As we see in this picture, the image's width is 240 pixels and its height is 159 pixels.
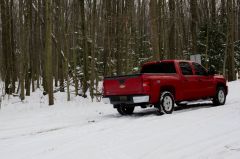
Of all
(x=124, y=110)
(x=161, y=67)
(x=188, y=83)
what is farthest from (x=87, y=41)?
(x=188, y=83)

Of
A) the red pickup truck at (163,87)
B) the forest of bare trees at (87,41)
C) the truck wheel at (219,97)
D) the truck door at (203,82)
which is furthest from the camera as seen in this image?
the forest of bare trees at (87,41)

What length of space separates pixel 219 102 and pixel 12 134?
27.4 ft

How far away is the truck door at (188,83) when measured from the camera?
13.5m

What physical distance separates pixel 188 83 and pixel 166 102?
1.53 m

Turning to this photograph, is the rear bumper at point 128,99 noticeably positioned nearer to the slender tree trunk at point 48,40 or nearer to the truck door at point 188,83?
the truck door at point 188,83

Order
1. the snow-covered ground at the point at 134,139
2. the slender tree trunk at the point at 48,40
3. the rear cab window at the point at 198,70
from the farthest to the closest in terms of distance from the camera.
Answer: the slender tree trunk at the point at 48,40
the rear cab window at the point at 198,70
the snow-covered ground at the point at 134,139

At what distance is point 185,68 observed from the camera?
45.7 feet

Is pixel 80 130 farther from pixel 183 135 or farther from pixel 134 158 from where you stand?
pixel 134 158

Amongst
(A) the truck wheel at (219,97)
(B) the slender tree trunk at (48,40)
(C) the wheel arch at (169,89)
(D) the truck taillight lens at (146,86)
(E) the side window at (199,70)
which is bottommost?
(A) the truck wheel at (219,97)

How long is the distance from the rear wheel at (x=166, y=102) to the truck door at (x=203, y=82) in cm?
188

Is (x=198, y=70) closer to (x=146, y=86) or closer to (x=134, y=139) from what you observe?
(x=146, y=86)

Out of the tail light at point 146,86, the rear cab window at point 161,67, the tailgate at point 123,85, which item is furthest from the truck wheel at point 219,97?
the tailgate at point 123,85

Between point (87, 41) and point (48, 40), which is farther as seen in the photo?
point (87, 41)

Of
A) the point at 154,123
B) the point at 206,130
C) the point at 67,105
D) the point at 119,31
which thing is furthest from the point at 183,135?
the point at 119,31
